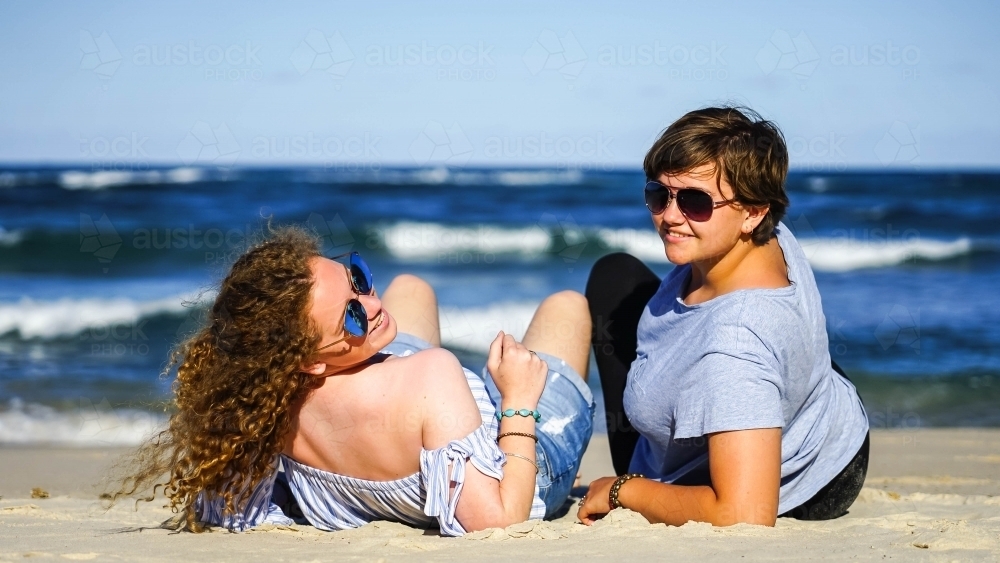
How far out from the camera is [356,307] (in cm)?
266

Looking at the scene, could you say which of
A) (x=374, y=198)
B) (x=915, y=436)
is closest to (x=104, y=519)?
(x=915, y=436)

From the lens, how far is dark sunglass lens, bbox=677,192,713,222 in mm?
2826

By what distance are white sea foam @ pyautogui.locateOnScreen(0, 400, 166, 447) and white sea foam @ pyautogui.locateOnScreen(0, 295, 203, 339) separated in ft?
7.19

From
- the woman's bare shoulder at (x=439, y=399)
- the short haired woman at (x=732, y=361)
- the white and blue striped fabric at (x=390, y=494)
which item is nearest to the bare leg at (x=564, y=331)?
the short haired woman at (x=732, y=361)

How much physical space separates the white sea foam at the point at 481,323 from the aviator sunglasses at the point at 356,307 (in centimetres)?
521

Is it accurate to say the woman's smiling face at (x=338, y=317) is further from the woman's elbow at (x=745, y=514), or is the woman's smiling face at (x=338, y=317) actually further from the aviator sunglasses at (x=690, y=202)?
the woman's elbow at (x=745, y=514)

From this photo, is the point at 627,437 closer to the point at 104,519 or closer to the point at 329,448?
the point at 329,448

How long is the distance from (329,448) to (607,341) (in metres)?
1.36

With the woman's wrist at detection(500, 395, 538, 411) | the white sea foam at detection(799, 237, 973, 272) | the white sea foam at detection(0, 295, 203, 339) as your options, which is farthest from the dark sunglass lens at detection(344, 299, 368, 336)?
the white sea foam at detection(799, 237, 973, 272)

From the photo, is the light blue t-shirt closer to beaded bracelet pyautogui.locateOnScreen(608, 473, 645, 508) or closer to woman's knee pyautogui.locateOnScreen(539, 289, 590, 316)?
beaded bracelet pyautogui.locateOnScreen(608, 473, 645, 508)

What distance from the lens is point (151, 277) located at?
37.6ft

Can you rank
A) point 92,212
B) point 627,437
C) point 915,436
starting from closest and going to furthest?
1. point 627,437
2. point 915,436
3. point 92,212

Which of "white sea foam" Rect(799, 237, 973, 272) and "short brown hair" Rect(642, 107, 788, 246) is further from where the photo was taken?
"white sea foam" Rect(799, 237, 973, 272)

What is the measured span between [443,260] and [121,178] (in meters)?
12.0
